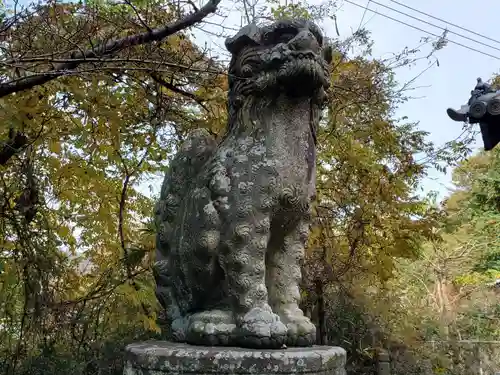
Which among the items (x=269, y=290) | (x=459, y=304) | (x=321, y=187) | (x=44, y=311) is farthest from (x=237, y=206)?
(x=459, y=304)

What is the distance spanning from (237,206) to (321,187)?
3.41 meters

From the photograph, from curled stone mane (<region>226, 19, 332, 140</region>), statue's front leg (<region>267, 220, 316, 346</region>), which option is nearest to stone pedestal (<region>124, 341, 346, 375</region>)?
statue's front leg (<region>267, 220, 316, 346</region>)

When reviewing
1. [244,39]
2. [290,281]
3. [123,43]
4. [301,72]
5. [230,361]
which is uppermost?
[123,43]

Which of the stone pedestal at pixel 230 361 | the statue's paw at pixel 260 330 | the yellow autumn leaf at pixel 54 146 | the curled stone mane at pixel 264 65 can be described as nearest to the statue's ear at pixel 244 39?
the curled stone mane at pixel 264 65

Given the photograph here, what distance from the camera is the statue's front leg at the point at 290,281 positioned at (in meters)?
2.29

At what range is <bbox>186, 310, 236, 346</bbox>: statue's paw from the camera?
2.18 m

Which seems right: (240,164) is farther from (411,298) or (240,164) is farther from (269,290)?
(411,298)

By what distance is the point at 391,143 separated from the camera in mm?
5684

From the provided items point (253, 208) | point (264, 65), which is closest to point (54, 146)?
point (264, 65)

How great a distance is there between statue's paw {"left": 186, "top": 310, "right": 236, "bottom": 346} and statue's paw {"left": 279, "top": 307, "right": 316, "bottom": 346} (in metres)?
0.24

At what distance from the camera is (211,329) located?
219cm

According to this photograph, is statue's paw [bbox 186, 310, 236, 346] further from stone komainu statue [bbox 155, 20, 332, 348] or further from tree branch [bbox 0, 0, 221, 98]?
tree branch [bbox 0, 0, 221, 98]

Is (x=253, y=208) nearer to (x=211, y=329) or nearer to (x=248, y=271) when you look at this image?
(x=248, y=271)

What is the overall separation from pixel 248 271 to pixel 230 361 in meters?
0.40
